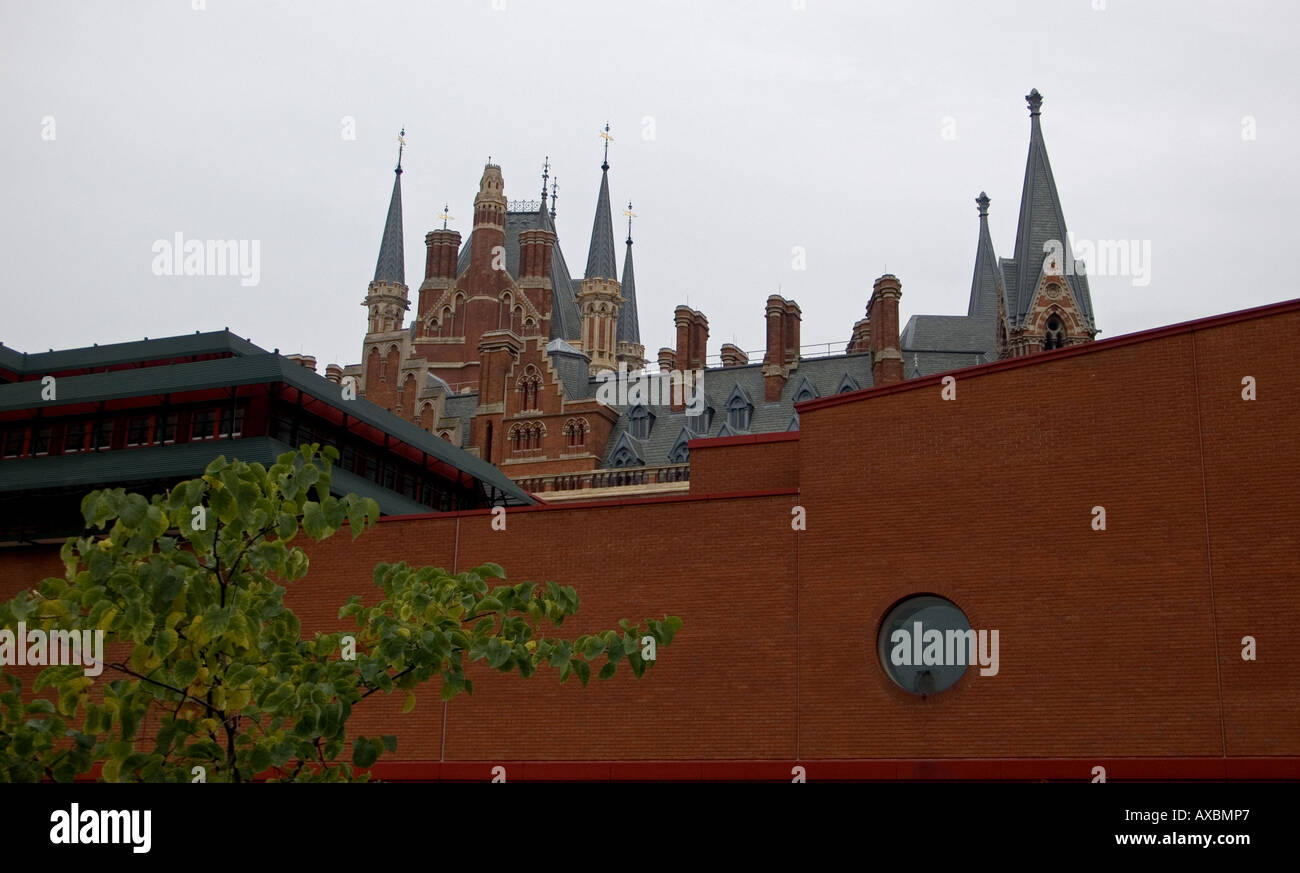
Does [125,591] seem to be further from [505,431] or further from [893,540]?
[505,431]

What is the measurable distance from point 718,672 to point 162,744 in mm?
14675

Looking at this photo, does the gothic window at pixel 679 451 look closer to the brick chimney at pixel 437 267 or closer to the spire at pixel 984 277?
the spire at pixel 984 277

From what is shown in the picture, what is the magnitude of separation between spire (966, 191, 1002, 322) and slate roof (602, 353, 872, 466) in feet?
40.5

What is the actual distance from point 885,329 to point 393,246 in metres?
47.1

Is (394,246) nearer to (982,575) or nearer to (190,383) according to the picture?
(190,383)

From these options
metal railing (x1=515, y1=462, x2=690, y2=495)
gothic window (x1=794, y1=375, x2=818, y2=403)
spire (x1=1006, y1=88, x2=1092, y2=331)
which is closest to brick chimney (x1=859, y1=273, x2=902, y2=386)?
gothic window (x1=794, y1=375, x2=818, y2=403)

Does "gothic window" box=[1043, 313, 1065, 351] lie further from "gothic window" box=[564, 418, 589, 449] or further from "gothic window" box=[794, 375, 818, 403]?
"gothic window" box=[564, 418, 589, 449]

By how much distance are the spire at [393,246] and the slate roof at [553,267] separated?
4449 millimetres

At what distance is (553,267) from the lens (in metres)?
102

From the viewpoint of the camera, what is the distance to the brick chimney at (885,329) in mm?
65875

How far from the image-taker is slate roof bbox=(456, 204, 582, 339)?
98.4m

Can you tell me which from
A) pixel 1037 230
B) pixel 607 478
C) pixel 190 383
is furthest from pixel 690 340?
pixel 190 383

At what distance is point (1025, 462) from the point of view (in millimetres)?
24016
